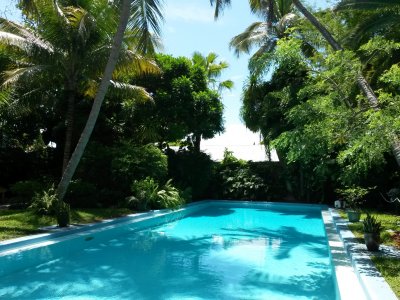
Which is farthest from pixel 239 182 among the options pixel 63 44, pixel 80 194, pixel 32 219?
pixel 32 219

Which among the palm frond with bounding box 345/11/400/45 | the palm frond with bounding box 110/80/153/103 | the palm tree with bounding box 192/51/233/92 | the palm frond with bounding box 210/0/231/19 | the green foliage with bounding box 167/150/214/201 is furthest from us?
the palm tree with bounding box 192/51/233/92

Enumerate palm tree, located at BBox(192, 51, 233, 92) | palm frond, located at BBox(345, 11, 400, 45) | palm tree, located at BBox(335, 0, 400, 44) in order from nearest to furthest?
1. palm tree, located at BBox(335, 0, 400, 44)
2. palm frond, located at BBox(345, 11, 400, 45)
3. palm tree, located at BBox(192, 51, 233, 92)

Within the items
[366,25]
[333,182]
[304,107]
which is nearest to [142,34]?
[304,107]

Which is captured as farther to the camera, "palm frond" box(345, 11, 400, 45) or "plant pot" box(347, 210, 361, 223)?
"plant pot" box(347, 210, 361, 223)

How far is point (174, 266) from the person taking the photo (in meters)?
8.23

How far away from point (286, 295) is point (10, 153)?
1483cm

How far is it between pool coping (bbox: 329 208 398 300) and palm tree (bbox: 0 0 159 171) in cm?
909

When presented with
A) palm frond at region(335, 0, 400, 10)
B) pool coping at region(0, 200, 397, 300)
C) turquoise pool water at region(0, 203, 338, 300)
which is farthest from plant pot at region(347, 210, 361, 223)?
palm frond at region(335, 0, 400, 10)

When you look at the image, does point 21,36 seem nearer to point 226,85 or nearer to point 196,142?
point 196,142

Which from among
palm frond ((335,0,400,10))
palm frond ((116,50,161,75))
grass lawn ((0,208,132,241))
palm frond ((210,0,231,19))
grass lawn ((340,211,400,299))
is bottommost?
grass lawn ((340,211,400,299))

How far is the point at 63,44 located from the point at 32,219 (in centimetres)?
556

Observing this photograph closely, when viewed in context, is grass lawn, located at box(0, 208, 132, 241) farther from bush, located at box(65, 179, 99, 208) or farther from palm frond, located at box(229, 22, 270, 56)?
palm frond, located at box(229, 22, 270, 56)

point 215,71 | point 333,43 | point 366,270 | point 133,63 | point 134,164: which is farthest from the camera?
point 215,71

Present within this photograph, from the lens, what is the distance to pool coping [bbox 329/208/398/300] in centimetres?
510
